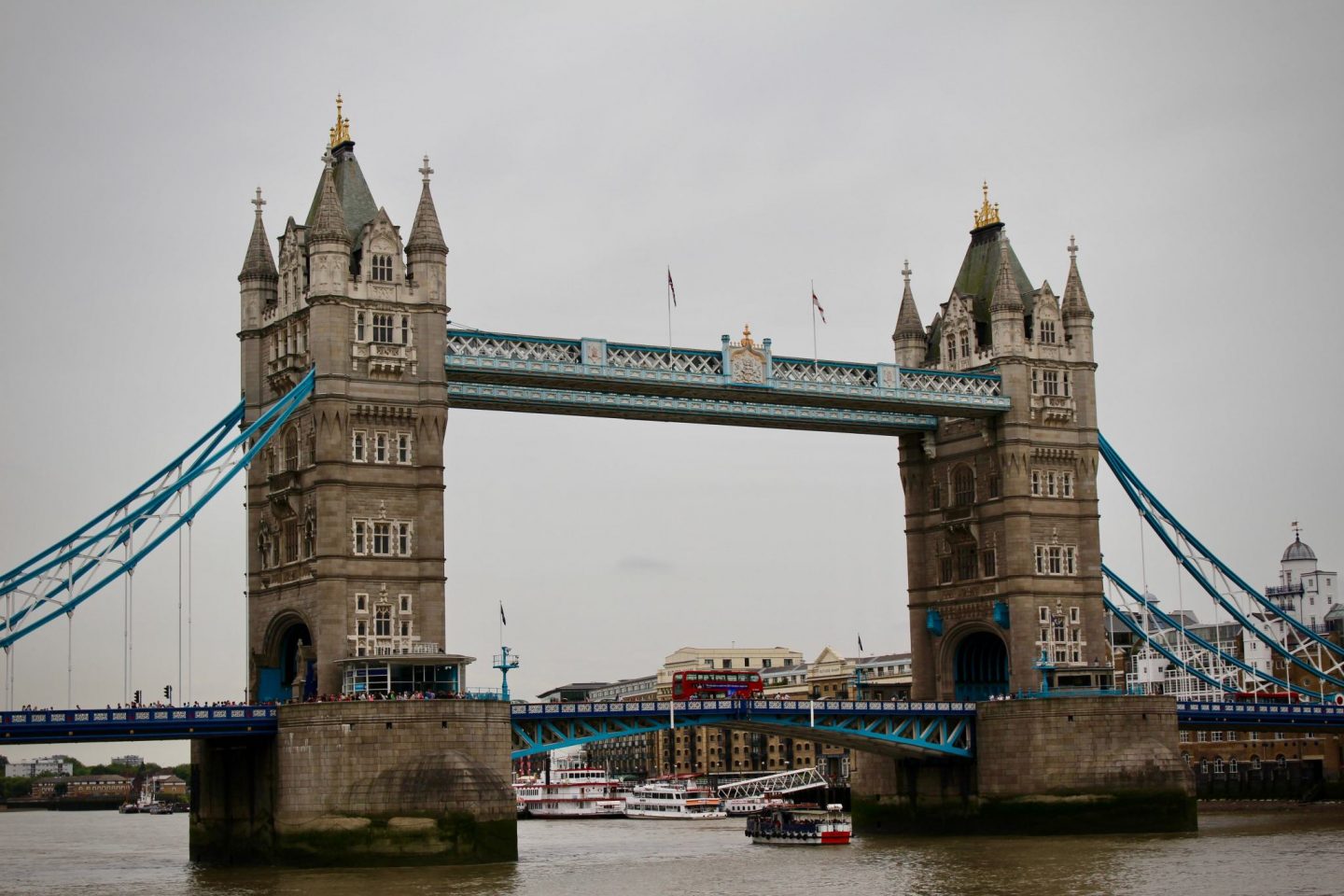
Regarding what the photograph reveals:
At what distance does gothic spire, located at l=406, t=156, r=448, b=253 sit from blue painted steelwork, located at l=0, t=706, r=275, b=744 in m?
20.2

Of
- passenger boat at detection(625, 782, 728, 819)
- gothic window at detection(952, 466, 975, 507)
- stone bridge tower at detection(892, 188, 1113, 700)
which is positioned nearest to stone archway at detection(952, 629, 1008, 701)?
stone bridge tower at detection(892, 188, 1113, 700)

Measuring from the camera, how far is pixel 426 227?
85.1 meters

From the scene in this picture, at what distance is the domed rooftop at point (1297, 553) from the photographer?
15712 centimetres

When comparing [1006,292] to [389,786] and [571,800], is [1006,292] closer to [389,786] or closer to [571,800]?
[389,786]

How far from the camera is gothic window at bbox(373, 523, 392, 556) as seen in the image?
82.4m

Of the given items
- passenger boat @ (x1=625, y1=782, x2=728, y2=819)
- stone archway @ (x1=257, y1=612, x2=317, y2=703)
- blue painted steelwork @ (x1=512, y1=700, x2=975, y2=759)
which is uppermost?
stone archway @ (x1=257, y1=612, x2=317, y2=703)

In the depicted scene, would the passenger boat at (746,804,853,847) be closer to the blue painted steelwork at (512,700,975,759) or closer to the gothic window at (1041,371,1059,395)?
the blue painted steelwork at (512,700,975,759)

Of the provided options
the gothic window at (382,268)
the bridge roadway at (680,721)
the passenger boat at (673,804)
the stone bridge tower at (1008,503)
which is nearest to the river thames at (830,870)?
the bridge roadway at (680,721)

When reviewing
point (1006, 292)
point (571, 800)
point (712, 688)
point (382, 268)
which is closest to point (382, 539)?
point (382, 268)

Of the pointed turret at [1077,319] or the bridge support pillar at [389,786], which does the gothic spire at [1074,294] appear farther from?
the bridge support pillar at [389,786]

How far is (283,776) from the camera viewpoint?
77.2 metres

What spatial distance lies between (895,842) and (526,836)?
28.4 m

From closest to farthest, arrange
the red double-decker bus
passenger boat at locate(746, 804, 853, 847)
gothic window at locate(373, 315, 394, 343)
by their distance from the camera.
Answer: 1. gothic window at locate(373, 315, 394, 343)
2. passenger boat at locate(746, 804, 853, 847)
3. the red double-decker bus

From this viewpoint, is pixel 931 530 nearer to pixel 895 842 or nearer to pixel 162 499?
pixel 895 842
